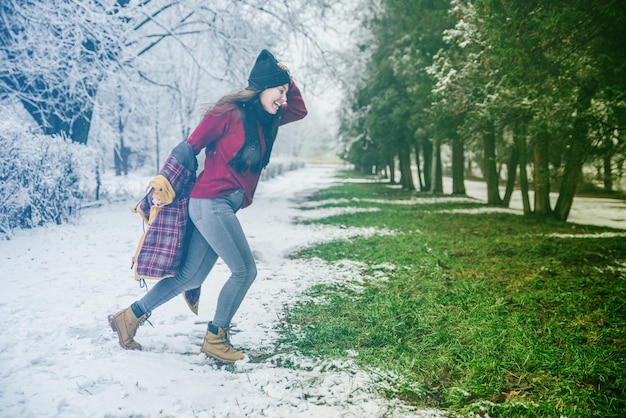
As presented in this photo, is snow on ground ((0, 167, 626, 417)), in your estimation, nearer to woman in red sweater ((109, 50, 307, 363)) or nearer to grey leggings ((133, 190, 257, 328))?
woman in red sweater ((109, 50, 307, 363))

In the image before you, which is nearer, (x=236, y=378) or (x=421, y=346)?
(x=236, y=378)

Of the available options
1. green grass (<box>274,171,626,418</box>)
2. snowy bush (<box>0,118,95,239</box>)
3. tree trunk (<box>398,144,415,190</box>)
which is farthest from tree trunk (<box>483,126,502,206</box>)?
snowy bush (<box>0,118,95,239</box>)

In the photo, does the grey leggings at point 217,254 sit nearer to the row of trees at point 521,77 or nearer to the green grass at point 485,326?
the green grass at point 485,326

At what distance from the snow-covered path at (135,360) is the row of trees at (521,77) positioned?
4625 mm

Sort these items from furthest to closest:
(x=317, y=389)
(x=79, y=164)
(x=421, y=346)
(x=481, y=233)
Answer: (x=481, y=233) → (x=79, y=164) → (x=421, y=346) → (x=317, y=389)

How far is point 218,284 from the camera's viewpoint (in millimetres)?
5719

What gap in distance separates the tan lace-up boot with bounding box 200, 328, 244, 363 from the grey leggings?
0.10m

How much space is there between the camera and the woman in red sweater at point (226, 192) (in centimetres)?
315

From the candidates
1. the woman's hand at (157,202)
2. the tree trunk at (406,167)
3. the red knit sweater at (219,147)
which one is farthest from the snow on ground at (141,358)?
the tree trunk at (406,167)

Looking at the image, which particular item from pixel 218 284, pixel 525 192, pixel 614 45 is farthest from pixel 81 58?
pixel 525 192

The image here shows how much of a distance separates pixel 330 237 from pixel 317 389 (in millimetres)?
6528

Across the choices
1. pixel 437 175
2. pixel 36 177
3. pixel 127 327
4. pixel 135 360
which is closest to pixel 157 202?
pixel 127 327

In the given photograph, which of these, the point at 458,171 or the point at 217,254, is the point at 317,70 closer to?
the point at 217,254

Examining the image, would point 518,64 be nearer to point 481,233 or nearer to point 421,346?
point 481,233
